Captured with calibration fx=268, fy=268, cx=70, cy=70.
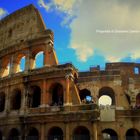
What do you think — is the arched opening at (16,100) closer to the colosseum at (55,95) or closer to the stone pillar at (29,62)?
the colosseum at (55,95)

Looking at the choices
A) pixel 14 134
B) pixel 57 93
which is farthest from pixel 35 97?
pixel 14 134

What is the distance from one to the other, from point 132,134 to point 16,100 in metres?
11.9

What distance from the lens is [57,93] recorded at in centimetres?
2631

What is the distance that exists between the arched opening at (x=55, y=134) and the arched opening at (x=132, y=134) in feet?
19.2

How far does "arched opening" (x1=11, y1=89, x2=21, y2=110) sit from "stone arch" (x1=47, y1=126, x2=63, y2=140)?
17.1 feet

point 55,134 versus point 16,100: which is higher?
point 16,100

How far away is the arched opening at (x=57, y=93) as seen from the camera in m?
25.6

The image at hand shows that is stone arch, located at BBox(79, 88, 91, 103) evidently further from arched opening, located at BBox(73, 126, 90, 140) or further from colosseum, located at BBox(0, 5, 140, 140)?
arched opening, located at BBox(73, 126, 90, 140)

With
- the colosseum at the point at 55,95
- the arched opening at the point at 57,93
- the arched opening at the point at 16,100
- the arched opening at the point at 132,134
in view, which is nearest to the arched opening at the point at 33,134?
the colosseum at the point at 55,95

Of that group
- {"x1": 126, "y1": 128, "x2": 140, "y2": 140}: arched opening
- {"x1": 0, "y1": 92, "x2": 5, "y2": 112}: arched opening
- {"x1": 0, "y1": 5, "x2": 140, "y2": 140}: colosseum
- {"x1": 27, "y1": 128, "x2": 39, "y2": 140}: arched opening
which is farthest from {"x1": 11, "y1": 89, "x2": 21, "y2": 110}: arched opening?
{"x1": 126, "y1": 128, "x2": 140, "y2": 140}: arched opening

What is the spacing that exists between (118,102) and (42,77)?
24.3 feet

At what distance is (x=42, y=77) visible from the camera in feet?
83.1

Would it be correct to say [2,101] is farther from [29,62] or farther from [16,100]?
[29,62]

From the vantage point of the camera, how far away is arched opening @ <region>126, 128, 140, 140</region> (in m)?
22.5
